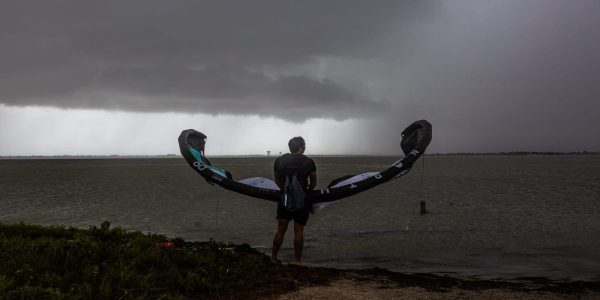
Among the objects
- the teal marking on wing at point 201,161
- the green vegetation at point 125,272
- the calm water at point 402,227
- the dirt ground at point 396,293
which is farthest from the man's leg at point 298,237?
the teal marking on wing at point 201,161

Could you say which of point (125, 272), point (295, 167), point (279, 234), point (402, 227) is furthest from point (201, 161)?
point (402, 227)

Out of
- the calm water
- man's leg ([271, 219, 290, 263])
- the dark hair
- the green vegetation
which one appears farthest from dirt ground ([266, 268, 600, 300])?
the dark hair

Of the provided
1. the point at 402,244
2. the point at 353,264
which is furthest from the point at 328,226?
the point at 353,264

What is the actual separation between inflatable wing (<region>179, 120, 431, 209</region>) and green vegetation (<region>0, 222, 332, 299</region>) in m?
1.68

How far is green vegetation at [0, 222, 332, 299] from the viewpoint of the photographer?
5.98m

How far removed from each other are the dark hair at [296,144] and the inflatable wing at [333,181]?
3.36 feet

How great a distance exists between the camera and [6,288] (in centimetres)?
569

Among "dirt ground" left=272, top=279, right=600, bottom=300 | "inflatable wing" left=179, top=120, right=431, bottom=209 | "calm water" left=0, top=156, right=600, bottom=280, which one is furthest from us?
"calm water" left=0, top=156, right=600, bottom=280

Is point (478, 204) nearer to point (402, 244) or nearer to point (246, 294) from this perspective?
point (402, 244)

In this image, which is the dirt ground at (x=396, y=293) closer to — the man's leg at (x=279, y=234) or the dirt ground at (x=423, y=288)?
the dirt ground at (x=423, y=288)

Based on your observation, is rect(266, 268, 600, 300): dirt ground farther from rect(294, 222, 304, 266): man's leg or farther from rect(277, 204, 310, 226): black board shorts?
rect(277, 204, 310, 226): black board shorts

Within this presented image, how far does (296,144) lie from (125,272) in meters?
3.94

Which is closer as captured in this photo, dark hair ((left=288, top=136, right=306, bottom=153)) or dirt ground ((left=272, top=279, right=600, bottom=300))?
dirt ground ((left=272, top=279, right=600, bottom=300))

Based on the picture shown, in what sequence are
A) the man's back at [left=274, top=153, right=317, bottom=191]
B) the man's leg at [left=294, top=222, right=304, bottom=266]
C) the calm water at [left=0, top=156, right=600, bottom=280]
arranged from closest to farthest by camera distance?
the man's back at [left=274, top=153, right=317, bottom=191] → the man's leg at [left=294, top=222, right=304, bottom=266] → the calm water at [left=0, top=156, right=600, bottom=280]
